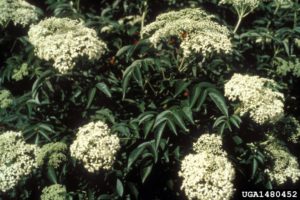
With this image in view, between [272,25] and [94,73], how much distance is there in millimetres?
2632

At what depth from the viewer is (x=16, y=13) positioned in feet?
16.8

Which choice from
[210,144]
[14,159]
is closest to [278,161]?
[210,144]

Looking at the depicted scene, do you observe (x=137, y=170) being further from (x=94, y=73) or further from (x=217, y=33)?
(x=217, y=33)

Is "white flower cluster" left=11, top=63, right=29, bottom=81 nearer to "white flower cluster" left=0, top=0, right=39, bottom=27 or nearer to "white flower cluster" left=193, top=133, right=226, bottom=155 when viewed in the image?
"white flower cluster" left=0, top=0, right=39, bottom=27

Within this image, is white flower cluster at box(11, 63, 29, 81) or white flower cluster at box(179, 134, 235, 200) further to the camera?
white flower cluster at box(11, 63, 29, 81)

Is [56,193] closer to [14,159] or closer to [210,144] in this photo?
[14,159]

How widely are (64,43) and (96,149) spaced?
1.04 m

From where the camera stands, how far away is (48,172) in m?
3.73

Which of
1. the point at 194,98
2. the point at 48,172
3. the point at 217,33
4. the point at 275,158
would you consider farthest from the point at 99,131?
the point at 275,158

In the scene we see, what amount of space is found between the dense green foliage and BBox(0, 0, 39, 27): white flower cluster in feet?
0.60

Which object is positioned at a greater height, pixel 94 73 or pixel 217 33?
pixel 217 33

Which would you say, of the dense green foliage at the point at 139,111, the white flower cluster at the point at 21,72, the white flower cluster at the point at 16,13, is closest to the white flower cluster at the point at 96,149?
the dense green foliage at the point at 139,111

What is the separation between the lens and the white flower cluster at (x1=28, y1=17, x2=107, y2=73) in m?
4.04

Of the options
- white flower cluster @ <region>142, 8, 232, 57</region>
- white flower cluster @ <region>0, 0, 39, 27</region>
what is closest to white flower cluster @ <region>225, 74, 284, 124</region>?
white flower cluster @ <region>142, 8, 232, 57</region>
